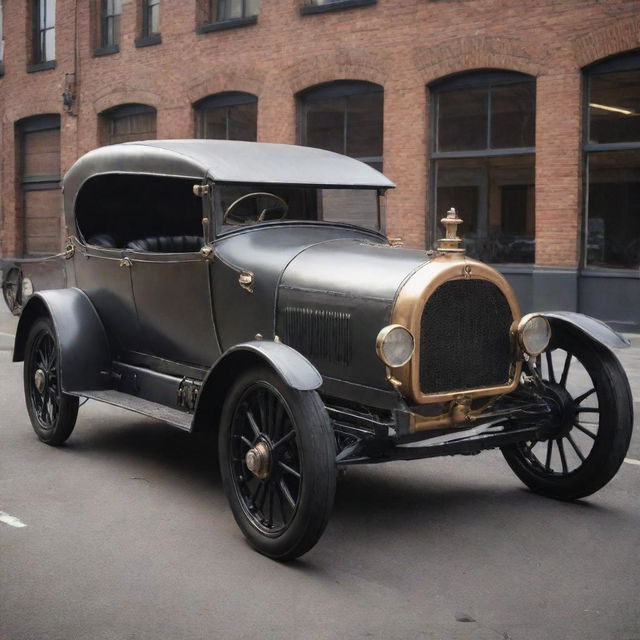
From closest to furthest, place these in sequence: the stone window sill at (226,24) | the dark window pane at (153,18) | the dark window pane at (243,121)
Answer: the stone window sill at (226,24), the dark window pane at (243,121), the dark window pane at (153,18)

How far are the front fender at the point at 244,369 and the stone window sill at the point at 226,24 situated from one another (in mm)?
15403

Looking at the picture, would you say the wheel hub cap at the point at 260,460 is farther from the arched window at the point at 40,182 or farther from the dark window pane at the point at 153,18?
the arched window at the point at 40,182

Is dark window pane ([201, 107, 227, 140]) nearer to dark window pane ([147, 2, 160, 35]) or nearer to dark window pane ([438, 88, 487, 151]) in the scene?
dark window pane ([147, 2, 160, 35])

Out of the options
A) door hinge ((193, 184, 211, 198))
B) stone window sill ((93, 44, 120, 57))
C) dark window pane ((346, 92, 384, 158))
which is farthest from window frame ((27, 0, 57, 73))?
door hinge ((193, 184, 211, 198))

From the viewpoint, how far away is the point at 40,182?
82.1ft

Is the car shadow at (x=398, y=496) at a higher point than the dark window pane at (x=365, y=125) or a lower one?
lower

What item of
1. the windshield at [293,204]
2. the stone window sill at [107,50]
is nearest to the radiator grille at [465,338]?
the windshield at [293,204]

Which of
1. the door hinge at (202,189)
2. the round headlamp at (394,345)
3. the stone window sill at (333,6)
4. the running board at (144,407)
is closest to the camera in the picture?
the round headlamp at (394,345)

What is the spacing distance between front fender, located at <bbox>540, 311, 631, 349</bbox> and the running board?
2.08 meters

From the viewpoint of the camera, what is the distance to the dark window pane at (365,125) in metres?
17.7

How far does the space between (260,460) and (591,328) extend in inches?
79.8

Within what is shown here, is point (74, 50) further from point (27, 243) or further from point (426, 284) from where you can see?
point (426, 284)

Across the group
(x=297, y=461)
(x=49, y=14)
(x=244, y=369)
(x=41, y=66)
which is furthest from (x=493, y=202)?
(x=49, y=14)

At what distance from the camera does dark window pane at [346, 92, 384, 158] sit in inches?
697
